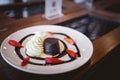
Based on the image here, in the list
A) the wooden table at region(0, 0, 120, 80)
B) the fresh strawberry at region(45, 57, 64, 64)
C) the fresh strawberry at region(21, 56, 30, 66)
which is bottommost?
the wooden table at region(0, 0, 120, 80)

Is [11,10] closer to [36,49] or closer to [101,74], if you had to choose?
[36,49]

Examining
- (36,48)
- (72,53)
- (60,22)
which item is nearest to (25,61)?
(36,48)

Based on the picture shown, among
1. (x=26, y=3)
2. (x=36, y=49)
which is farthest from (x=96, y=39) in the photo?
(x=26, y=3)

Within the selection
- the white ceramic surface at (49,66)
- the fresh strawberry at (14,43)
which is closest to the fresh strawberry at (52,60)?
the white ceramic surface at (49,66)

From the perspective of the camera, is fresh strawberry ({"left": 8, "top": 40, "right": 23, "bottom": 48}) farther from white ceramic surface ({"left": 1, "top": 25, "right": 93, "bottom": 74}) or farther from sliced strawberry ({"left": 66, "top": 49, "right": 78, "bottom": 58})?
sliced strawberry ({"left": 66, "top": 49, "right": 78, "bottom": 58})

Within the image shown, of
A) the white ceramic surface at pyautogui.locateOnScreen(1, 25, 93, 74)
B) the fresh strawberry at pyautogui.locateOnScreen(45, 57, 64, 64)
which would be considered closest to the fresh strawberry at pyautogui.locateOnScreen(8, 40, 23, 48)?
the white ceramic surface at pyautogui.locateOnScreen(1, 25, 93, 74)

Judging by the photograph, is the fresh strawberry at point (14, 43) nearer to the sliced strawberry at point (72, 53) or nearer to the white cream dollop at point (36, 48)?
the white cream dollop at point (36, 48)

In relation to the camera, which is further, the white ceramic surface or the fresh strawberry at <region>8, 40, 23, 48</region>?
the fresh strawberry at <region>8, 40, 23, 48</region>

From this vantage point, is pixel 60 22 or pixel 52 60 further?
pixel 60 22

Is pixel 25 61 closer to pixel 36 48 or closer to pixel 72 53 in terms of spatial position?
pixel 36 48
